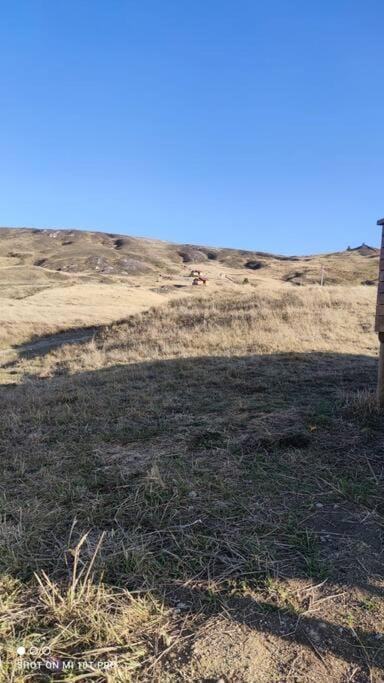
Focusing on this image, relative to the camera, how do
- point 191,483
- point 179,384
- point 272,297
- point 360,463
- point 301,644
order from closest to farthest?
point 301,644 → point 191,483 → point 360,463 → point 179,384 → point 272,297

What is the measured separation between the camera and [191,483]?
3.97 meters

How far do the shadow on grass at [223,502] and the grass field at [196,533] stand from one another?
13 mm

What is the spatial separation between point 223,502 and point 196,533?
1.43 feet

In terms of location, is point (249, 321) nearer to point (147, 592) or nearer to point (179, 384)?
point (179, 384)

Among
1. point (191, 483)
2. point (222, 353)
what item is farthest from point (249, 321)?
point (191, 483)

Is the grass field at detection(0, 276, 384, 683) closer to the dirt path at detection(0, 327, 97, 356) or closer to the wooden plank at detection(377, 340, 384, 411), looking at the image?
the wooden plank at detection(377, 340, 384, 411)

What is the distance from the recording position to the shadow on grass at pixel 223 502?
264 cm

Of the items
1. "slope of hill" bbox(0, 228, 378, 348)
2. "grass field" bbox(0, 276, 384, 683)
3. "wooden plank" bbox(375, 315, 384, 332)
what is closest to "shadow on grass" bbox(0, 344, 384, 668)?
"grass field" bbox(0, 276, 384, 683)

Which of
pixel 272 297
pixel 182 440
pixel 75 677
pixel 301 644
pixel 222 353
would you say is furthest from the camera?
pixel 272 297

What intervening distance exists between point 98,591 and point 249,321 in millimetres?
11653

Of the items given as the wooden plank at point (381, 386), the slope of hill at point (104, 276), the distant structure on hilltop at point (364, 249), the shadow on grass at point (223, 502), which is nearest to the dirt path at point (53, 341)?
the slope of hill at point (104, 276)

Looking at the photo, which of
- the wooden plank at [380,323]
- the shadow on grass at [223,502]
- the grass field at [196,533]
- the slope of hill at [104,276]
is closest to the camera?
the grass field at [196,533]

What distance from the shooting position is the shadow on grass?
2.64 metres

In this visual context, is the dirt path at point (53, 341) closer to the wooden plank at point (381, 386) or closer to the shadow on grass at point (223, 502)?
the shadow on grass at point (223, 502)
